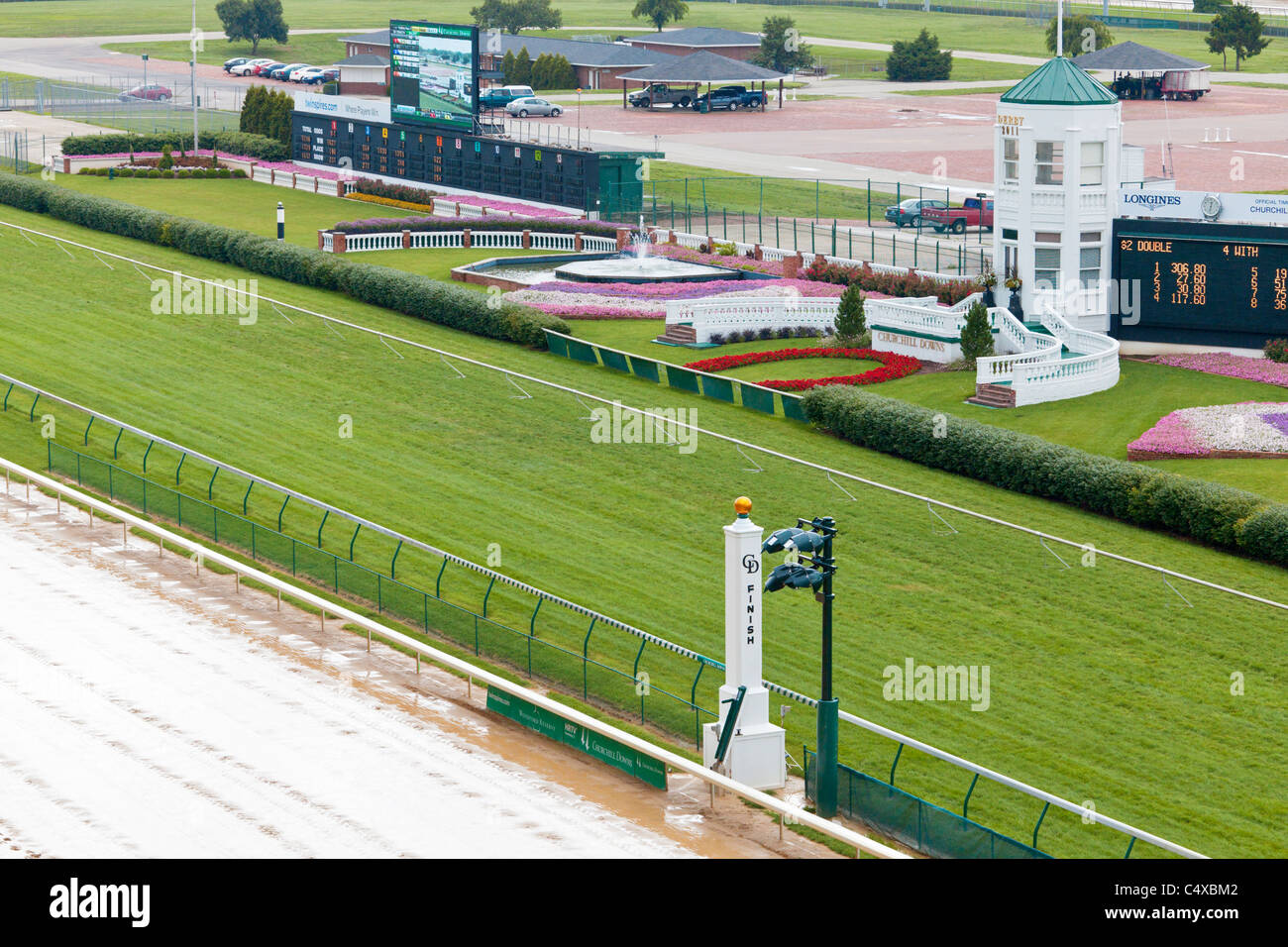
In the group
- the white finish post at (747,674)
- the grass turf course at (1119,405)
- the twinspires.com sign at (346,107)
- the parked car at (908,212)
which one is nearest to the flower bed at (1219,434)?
the grass turf course at (1119,405)

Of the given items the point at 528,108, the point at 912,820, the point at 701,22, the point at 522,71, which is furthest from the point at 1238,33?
the point at 912,820

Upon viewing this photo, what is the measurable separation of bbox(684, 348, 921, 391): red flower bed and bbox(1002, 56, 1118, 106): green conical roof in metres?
8.02

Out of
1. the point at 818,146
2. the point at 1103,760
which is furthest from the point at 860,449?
the point at 818,146

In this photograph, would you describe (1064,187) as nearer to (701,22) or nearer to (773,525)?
(773,525)

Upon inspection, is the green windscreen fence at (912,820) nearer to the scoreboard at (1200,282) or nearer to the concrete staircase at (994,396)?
the concrete staircase at (994,396)

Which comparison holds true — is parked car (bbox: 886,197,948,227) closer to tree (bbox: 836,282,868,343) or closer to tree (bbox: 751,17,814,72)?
tree (bbox: 836,282,868,343)

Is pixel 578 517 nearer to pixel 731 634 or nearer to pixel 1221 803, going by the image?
pixel 731 634

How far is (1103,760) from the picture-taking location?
26.5 metres

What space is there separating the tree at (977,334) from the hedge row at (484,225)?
21.3m

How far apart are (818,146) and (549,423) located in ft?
193

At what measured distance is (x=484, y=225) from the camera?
69438 mm

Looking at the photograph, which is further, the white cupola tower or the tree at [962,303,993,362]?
the white cupola tower

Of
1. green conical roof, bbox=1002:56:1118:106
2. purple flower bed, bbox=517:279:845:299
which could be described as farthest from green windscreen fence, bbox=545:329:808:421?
green conical roof, bbox=1002:56:1118:106

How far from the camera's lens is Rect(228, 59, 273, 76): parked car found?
5399 inches
